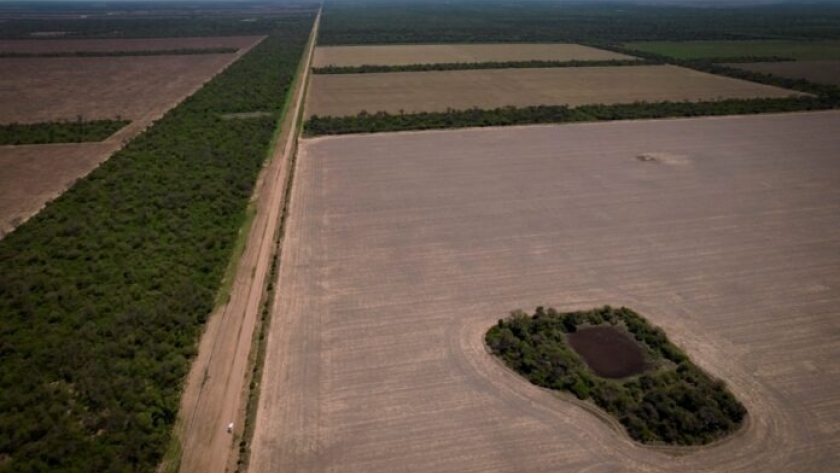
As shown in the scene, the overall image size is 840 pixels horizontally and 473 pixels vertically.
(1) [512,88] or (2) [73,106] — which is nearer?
(2) [73,106]

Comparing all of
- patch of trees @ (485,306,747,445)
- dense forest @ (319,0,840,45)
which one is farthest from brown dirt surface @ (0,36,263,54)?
patch of trees @ (485,306,747,445)

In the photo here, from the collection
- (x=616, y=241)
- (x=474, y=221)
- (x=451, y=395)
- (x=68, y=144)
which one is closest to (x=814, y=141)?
(x=616, y=241)

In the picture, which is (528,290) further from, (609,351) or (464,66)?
(464,66)

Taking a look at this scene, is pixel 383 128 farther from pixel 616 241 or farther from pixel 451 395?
pixel 451 395

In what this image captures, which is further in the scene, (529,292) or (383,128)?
(383,128)

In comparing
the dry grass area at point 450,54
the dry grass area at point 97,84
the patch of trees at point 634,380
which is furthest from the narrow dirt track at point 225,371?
the dry grass area at point 450,54

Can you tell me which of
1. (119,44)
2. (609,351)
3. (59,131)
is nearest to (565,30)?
(119,44)

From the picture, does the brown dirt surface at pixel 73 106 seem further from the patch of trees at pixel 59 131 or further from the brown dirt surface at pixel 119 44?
the brown dirt surface at pixel 119 44
